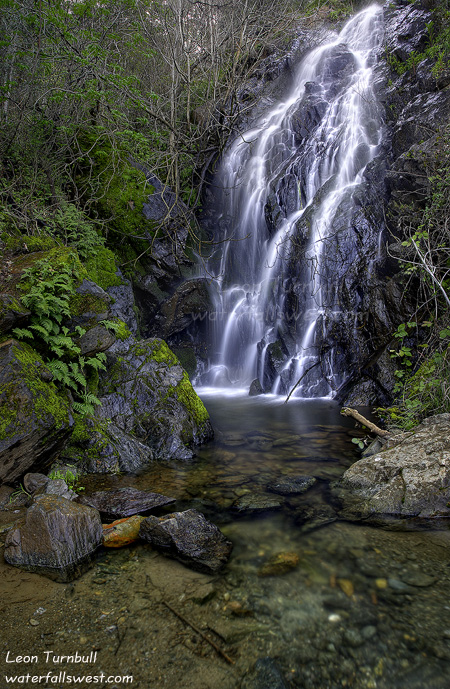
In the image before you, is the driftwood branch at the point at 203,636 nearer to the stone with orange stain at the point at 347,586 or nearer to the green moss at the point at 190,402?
the stone with orange stain at the point at 347,586

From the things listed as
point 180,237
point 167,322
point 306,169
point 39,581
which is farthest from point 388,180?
point 39,581

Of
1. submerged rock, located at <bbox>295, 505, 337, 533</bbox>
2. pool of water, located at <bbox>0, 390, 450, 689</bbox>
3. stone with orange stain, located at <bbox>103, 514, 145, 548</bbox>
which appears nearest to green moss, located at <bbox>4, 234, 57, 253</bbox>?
stone with orange stain, located at <bbox>103, 514, 145, 548</bbox>

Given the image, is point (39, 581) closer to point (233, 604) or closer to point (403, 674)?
point (233, 604)

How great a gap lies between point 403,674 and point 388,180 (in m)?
10.1

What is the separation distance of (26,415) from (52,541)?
1436 millimetres

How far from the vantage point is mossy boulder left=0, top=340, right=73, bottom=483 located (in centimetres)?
359

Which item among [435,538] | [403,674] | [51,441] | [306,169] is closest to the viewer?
[403,674]

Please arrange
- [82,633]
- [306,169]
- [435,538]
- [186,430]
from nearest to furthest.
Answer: [82,633]
[435,538]
[186,430]
[306,169]

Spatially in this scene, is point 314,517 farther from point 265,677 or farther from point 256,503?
point 265,677

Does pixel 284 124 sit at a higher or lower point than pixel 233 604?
higher

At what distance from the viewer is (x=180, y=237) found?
36.7 feet

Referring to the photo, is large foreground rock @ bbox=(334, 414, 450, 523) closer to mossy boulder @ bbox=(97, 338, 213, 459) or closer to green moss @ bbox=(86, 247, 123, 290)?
mossy boulder @ bbox=(97, 338, 213, 459)

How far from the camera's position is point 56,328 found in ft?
15.0

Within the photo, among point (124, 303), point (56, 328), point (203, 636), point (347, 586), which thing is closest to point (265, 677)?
point (203, 636)
